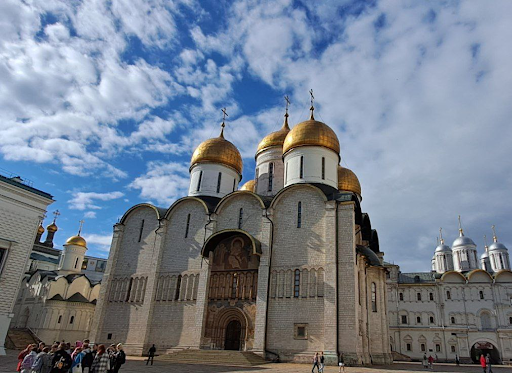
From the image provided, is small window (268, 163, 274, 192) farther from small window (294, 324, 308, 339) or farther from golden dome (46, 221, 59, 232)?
golden dome (46, 221, 59, 232)

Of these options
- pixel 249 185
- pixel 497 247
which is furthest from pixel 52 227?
pixel 497 247

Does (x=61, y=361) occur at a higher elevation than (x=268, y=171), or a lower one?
lower

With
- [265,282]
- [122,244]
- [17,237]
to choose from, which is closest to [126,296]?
[122,244]

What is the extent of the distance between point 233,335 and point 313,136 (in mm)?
10015

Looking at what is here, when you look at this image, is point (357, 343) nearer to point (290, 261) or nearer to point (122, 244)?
point (290, 261)

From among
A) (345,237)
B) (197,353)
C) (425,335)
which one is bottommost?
(197,353)

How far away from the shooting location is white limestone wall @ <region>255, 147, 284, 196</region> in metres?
21.5

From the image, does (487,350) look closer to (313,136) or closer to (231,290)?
(313,136)

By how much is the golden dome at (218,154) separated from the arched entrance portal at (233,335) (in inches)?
356

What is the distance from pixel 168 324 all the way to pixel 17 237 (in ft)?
24.3

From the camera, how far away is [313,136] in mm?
19078

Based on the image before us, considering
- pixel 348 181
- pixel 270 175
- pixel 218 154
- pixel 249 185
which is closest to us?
pixel 218 154

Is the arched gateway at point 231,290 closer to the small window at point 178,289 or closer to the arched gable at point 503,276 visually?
the small window at point 178,289

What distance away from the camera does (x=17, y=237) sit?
1469 cm
